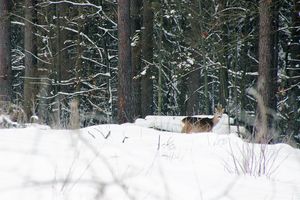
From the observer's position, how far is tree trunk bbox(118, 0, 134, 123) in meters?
12.0

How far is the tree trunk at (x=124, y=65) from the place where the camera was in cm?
1197

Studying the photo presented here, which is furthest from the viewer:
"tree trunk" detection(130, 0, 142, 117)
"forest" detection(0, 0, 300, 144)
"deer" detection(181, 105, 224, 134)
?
"tree trunk" detection(130, 0, 142, 117)

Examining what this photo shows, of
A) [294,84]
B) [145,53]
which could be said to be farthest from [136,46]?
[294,84]

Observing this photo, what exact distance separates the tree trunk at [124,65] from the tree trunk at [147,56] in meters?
4.77

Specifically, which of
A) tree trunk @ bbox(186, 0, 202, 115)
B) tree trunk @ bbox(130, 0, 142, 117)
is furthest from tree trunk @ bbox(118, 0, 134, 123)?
tree trunk @ bbox(130, 0, 142, 117)

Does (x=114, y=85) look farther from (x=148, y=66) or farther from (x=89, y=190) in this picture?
(x=89, y=190)

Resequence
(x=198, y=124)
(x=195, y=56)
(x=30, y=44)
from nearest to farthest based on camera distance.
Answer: (x=198, y=124) → (x=30, y=44) → (x=195, y=56)

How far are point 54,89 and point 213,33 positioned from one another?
7.32 metres

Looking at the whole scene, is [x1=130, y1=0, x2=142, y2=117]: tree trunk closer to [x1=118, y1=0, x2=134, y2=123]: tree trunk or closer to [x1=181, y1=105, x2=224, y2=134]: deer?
[x1=118, y1=0, x2=134, y2=123]: tree trunk

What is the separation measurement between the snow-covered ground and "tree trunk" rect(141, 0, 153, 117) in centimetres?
1272

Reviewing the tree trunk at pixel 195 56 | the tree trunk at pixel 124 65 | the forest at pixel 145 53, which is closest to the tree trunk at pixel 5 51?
the forest at pixel 145 53

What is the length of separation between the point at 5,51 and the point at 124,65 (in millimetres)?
4405

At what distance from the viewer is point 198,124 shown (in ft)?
33.5

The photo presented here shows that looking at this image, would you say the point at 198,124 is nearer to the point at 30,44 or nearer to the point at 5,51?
the point at 5,51
